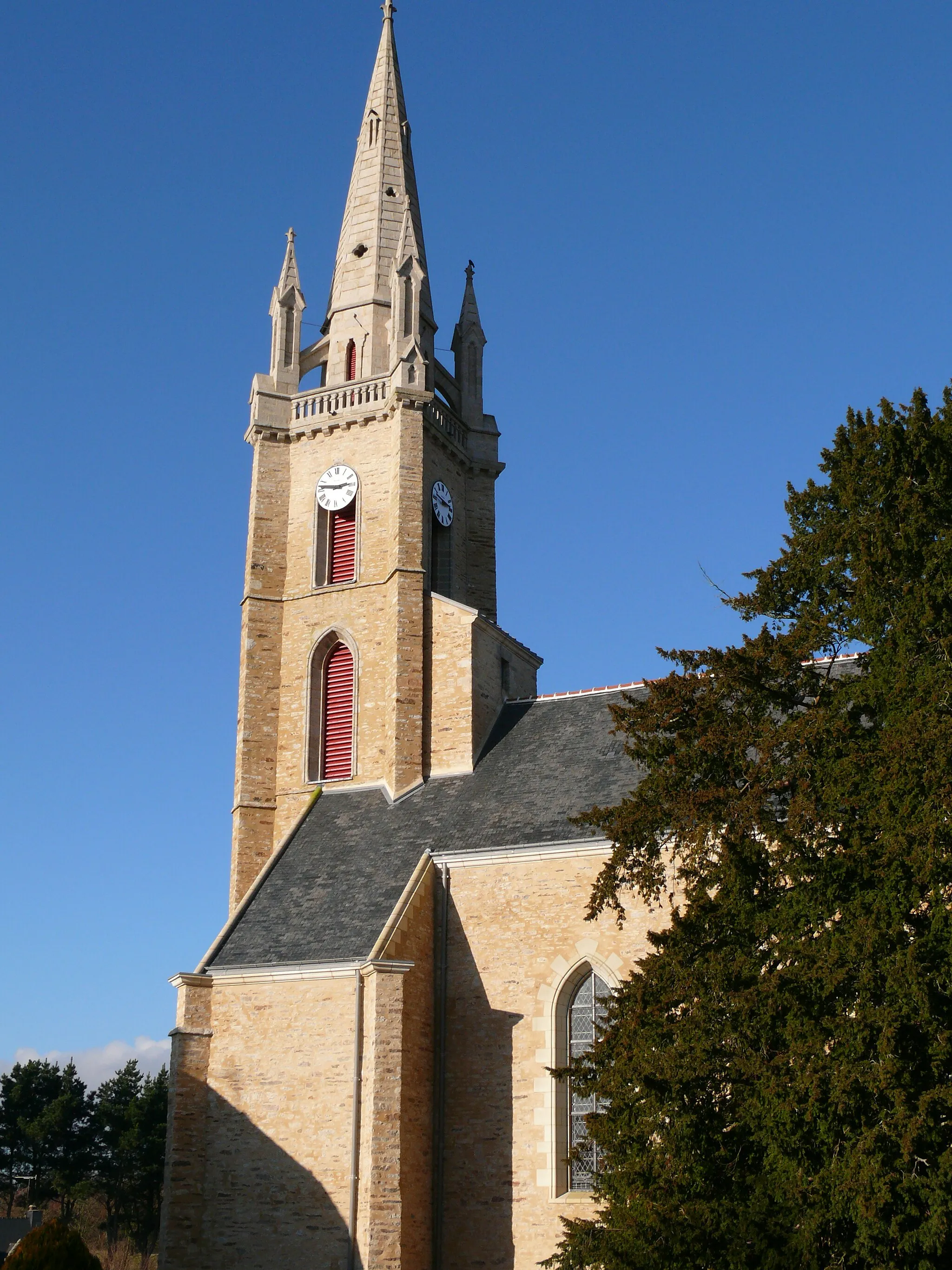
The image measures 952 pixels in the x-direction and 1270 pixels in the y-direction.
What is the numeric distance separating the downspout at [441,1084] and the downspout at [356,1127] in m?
1.57

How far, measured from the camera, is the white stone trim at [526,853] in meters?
23.7

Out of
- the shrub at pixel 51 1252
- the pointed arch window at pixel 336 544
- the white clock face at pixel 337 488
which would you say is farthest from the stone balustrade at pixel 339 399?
the shrub at pixel 51 1252

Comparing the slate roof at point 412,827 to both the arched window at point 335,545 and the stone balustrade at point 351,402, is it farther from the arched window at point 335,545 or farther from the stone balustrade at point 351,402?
the stone balustrade at point 351,402

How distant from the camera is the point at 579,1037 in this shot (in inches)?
914

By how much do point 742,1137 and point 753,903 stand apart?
256 centimetres

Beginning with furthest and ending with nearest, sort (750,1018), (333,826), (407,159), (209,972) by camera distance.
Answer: (407,159)
(333,826)
(209,972)
(750,1018)

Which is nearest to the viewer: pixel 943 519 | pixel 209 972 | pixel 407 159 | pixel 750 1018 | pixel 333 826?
pixel 750 1018

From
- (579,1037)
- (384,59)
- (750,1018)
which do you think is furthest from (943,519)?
(384,59)

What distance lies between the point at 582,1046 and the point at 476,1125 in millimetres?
2210

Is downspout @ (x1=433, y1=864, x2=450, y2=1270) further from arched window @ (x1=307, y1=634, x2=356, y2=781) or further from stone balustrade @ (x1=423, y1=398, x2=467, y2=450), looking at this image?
stone balustrade @ (x1=423, y1=398, x2=467, y2=450)

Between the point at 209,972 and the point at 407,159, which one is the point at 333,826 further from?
the point at 407,159

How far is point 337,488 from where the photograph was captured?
3177 centimetres

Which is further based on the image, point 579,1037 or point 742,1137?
point 579,1037

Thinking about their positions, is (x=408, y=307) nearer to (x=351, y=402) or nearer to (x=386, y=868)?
(x=351, y=402)
